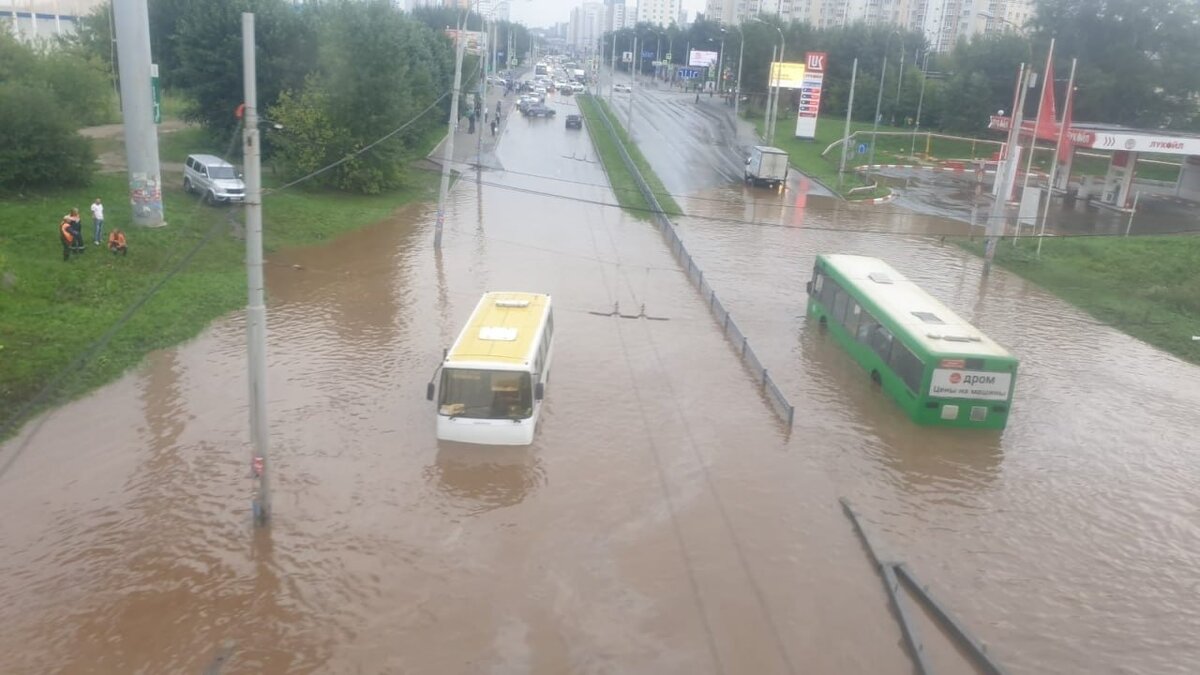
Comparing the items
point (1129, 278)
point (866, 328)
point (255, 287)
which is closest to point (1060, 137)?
point (1129, 278)

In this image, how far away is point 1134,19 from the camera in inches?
2189

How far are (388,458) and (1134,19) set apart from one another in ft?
196

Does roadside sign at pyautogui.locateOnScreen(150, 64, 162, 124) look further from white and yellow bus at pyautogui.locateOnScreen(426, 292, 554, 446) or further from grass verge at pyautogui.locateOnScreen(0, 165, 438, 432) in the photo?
white and yellow bus at pyautogui.locateOnScreen(426, 292, 554, 446)

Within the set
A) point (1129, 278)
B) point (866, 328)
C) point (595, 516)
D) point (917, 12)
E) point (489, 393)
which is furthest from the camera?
point (917, 12)

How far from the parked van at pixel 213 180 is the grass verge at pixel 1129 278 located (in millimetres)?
24324

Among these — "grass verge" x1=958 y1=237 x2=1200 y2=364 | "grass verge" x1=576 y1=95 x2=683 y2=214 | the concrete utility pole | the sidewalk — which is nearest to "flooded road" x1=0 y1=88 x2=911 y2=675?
the concrete utility pole

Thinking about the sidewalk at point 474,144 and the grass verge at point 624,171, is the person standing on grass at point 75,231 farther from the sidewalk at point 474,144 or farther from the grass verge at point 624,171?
the grass verge at point 624,171

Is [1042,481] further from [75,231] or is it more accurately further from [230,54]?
[230,54]

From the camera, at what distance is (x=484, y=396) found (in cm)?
1370

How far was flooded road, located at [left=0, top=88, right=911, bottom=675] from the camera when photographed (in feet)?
30.9

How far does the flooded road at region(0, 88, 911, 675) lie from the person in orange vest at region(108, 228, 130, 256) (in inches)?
181

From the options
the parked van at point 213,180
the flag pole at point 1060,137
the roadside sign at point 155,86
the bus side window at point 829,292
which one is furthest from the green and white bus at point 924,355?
the parked van at point 213,180

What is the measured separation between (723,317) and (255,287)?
1313 cm

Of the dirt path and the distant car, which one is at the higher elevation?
the distant car
